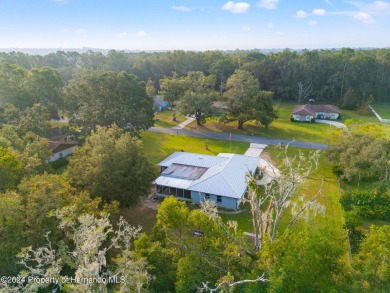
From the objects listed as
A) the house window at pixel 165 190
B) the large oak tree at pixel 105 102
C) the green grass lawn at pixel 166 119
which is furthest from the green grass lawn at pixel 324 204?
the green grass lawn at pixel 166 119

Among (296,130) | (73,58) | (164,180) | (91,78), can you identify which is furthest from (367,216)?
(73,58)

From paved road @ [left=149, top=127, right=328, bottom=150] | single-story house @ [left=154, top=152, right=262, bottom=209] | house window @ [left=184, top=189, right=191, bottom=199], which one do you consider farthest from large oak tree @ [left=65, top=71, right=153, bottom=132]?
house window @ [left=184, top=189, right=191, bottom=199]

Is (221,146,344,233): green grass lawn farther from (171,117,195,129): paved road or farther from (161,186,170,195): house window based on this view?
(171,117,195,129): paved road

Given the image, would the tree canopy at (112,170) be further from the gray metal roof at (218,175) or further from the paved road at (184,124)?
the paved road at (184,124)

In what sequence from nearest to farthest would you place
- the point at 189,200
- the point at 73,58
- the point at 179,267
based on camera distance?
the point at 179,267 → the point at 189,200 → the point at 73,58

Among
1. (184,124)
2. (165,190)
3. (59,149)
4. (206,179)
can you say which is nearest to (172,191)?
(165,190)

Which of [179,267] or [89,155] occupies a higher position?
[89,155]

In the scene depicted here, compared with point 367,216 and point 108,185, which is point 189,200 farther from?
point 367,216
